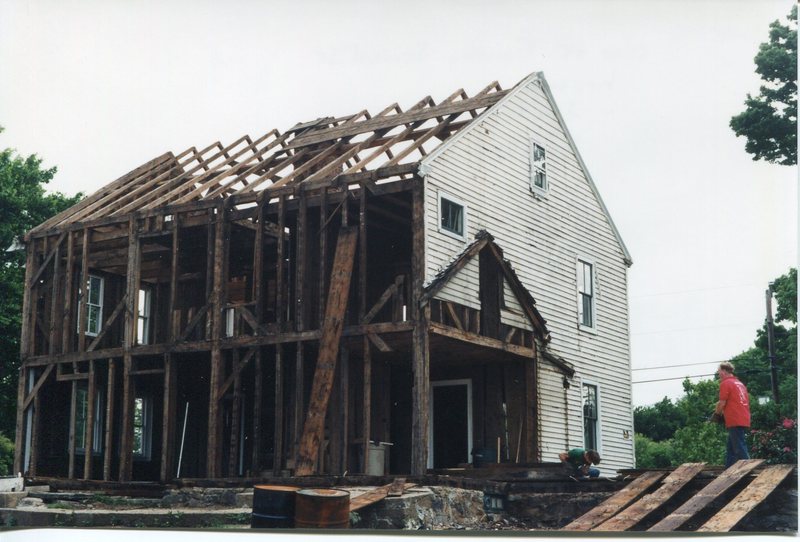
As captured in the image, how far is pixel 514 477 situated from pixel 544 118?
1107cm

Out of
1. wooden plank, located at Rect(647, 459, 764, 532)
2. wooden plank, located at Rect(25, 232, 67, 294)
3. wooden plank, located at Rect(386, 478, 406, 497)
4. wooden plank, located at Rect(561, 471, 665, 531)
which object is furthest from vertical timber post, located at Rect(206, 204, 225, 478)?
wooden plank, located at Rect(647, 459, 764, 532)

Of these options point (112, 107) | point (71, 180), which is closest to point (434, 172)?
point (112, 107)

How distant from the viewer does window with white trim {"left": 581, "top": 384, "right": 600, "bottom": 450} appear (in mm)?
27781

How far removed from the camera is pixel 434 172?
22.7 m

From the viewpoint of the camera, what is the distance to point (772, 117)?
68.0ft

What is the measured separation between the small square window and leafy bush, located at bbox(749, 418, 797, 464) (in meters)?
7.72

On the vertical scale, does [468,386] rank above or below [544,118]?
below

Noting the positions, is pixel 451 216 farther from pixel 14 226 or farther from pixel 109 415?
pixel 14 226

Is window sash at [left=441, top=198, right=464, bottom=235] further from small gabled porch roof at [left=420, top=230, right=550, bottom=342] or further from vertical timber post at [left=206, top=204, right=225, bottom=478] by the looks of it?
vertical timber post at [left=206, top=204, right=225, bottom=478]

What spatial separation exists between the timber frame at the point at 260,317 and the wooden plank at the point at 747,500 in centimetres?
644

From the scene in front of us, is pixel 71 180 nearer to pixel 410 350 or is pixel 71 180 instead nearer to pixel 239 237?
pixel 239 237

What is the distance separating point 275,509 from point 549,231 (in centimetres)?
1342

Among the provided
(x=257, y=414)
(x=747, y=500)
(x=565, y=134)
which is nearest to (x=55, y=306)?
(x=257, y=414)

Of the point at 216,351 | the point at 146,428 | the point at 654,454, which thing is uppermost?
the point at 216,351
